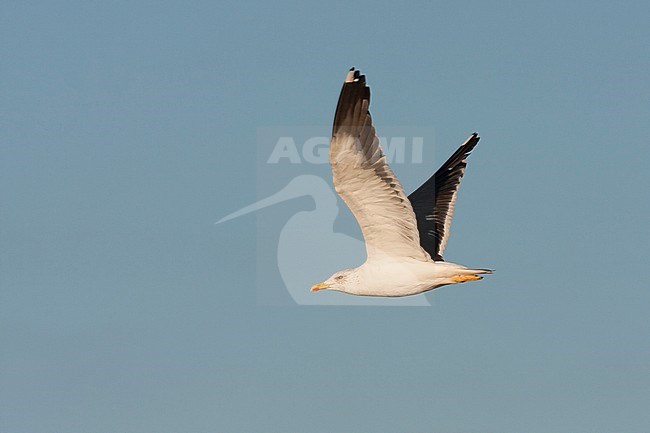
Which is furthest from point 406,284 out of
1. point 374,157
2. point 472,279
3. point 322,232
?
point 322,232

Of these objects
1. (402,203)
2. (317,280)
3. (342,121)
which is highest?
(342,121)

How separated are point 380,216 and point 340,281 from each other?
7.77ft

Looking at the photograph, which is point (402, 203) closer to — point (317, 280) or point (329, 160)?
point (329, 160)

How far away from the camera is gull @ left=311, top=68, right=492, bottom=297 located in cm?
1941

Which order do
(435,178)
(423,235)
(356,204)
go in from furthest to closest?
(435,178)
(423,235)
(356,204)

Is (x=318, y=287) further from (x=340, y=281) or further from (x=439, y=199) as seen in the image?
(x=439, y=199)

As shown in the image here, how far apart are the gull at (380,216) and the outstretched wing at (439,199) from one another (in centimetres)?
2

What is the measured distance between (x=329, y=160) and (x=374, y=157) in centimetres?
71

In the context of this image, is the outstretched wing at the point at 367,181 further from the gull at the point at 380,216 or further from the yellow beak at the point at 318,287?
the yellow beak at the point at 318,287

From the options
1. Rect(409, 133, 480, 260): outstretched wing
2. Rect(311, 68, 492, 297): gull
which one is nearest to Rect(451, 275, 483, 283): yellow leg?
Rect(311, 68, 492, 297): gull

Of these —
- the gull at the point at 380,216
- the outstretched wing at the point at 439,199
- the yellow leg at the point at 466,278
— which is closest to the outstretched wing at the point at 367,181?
the gull at the point at 380,216

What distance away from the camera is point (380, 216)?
818 inches

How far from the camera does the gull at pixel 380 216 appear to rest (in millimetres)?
19406

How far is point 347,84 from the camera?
62.8 ft
